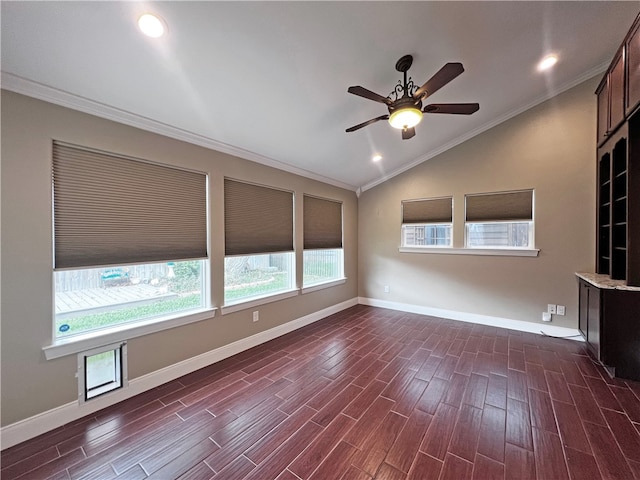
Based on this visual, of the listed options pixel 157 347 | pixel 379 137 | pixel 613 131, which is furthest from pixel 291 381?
pixel 613 131

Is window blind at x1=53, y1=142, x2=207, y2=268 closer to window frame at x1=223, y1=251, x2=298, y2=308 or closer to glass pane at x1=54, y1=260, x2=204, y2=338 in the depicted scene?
glass pane at x1=54, y1=260, x2=204, y2=338

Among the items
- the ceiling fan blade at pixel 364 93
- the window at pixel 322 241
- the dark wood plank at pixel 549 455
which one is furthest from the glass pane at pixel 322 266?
the dark wood plank at pixel 549 455

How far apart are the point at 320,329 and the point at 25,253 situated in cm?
332

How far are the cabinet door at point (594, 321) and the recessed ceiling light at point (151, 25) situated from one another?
4515 mm

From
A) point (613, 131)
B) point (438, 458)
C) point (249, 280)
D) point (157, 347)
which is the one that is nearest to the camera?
point (438, 458)

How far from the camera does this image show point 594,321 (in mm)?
2855

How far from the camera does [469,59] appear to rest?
2.59 meters

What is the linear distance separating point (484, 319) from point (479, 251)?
111cm

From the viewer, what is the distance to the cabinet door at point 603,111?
10.0 feet

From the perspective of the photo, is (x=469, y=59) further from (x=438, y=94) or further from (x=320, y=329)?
(x=320, y=329)

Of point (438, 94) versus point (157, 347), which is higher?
point (438, 94)

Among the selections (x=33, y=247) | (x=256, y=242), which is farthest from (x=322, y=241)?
(x=33, y=247)

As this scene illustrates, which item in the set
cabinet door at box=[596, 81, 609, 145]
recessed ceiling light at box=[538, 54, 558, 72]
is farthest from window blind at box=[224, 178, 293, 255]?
cabinet door at box=[596, 81, 609, 145]

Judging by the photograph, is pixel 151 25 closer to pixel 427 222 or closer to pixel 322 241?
pixel 322 241
